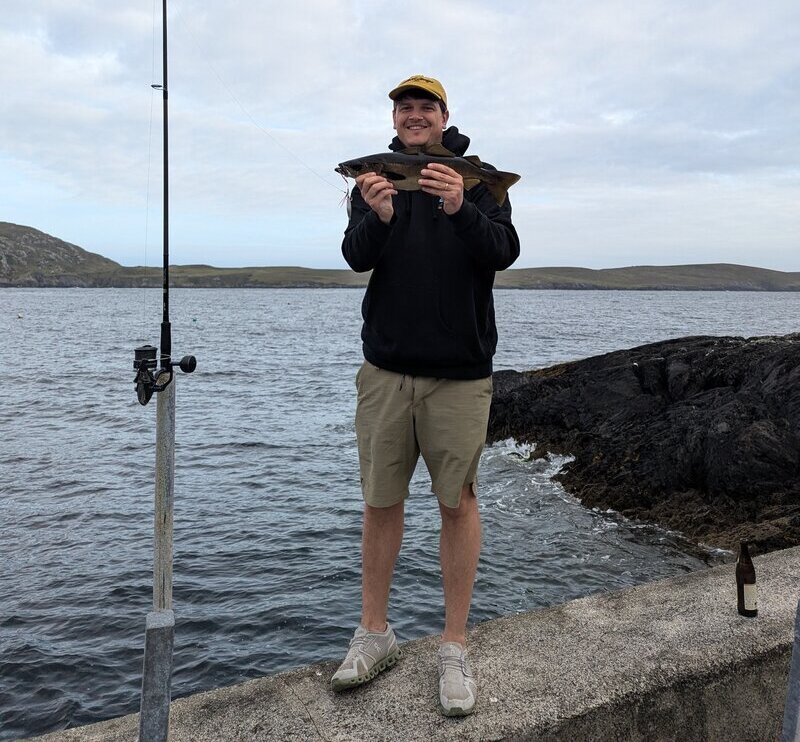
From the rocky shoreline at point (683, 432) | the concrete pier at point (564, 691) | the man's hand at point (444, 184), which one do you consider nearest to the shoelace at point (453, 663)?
the concrete pier at point (564, 691)

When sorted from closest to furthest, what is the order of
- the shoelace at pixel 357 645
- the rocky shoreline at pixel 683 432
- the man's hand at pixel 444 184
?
1. the man's hand at pixel 444 184
2. the shoelace at pixel 357 645
3. the rocky shoreline at pixel 683 432

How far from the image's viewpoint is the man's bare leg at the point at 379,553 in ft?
11.7

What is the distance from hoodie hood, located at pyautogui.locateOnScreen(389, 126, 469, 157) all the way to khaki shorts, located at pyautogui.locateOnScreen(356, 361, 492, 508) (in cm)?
A: 111

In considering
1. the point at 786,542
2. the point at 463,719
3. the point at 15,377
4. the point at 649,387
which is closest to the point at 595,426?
the point at 649,387

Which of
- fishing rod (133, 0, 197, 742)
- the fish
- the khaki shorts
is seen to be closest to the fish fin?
the fish

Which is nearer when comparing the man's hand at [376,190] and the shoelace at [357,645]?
the man's hand at [376,190]

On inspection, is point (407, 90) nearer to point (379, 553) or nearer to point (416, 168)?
point (416, 168)

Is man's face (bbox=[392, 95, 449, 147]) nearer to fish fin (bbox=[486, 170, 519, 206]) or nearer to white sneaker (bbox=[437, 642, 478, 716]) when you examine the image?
fish fin (bbox=[486, 170, 519, 206])

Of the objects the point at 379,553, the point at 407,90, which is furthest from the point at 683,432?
the point at 407,90

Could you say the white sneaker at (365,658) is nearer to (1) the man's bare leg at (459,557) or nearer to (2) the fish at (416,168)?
(1) the man's bare leg at (459,557)

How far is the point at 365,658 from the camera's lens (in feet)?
10.9

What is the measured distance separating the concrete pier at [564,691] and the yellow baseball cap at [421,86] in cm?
280

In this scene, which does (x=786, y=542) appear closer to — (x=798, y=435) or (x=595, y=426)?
(x=798, y=435)

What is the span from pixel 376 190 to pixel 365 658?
7.20 feet
